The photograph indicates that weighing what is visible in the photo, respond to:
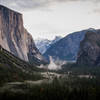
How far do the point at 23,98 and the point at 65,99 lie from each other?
35075mm

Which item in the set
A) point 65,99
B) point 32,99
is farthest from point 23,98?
point 65,99

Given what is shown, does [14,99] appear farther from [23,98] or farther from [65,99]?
[65,99]

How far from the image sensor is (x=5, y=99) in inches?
7766

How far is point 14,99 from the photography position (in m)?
196

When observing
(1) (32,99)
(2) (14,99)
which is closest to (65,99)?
(1) (32,99)

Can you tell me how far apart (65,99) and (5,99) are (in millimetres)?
49763

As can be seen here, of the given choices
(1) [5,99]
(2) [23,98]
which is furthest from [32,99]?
(1) [5,99]

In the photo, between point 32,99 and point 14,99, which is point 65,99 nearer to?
point 32,99

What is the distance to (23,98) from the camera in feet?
654

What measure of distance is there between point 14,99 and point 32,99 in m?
14.8

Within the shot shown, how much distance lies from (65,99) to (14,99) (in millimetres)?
42249

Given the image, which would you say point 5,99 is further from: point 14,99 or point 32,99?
point 32,99

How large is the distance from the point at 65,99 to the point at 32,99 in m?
27.5

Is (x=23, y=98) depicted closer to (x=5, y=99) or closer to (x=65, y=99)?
(x=5, y=99)
